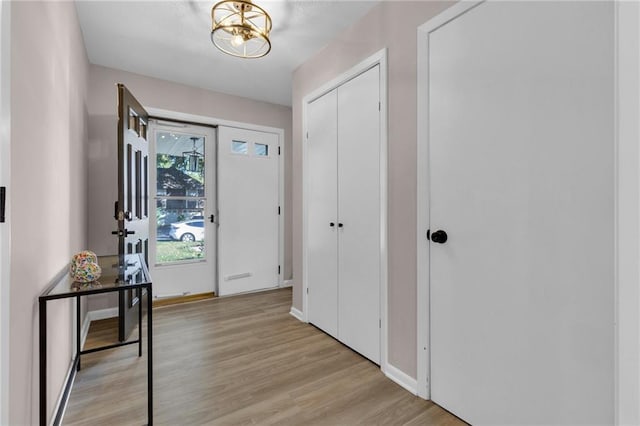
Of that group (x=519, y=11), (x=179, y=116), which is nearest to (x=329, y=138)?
(x=519, y=11)

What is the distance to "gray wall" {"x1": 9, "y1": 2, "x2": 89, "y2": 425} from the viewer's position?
1.10 m

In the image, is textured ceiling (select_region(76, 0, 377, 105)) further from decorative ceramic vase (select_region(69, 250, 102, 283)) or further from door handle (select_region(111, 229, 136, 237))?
decorative ceramic vase (select_region(69, 250, 102, 283))

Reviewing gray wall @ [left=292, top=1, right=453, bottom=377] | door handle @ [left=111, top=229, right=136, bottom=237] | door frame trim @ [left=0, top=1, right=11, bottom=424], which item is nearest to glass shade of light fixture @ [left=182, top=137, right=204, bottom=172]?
door handle @ [left=111, top=229, right=136, bottom=237]

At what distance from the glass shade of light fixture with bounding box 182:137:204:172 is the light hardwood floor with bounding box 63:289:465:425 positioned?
1.82 meters

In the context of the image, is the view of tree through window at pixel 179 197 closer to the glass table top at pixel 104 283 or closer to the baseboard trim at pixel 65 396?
the baseboard trim at pixel 65 396

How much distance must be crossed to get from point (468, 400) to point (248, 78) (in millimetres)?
3408

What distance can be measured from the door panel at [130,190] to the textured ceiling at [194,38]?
496 mm

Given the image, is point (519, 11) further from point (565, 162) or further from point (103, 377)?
point (103, 377)

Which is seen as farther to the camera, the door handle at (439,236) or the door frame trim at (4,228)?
the door handle at (439,236)

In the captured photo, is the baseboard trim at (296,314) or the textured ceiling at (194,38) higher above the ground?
the textured ceiling at (194,38)

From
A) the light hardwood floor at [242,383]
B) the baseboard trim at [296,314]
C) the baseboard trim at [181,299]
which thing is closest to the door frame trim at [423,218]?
the light hardwood floor at [242,383]

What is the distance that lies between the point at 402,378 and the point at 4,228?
2030mm

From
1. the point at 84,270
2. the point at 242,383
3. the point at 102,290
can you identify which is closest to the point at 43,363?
the point at 102,290

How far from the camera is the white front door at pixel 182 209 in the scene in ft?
11.6
